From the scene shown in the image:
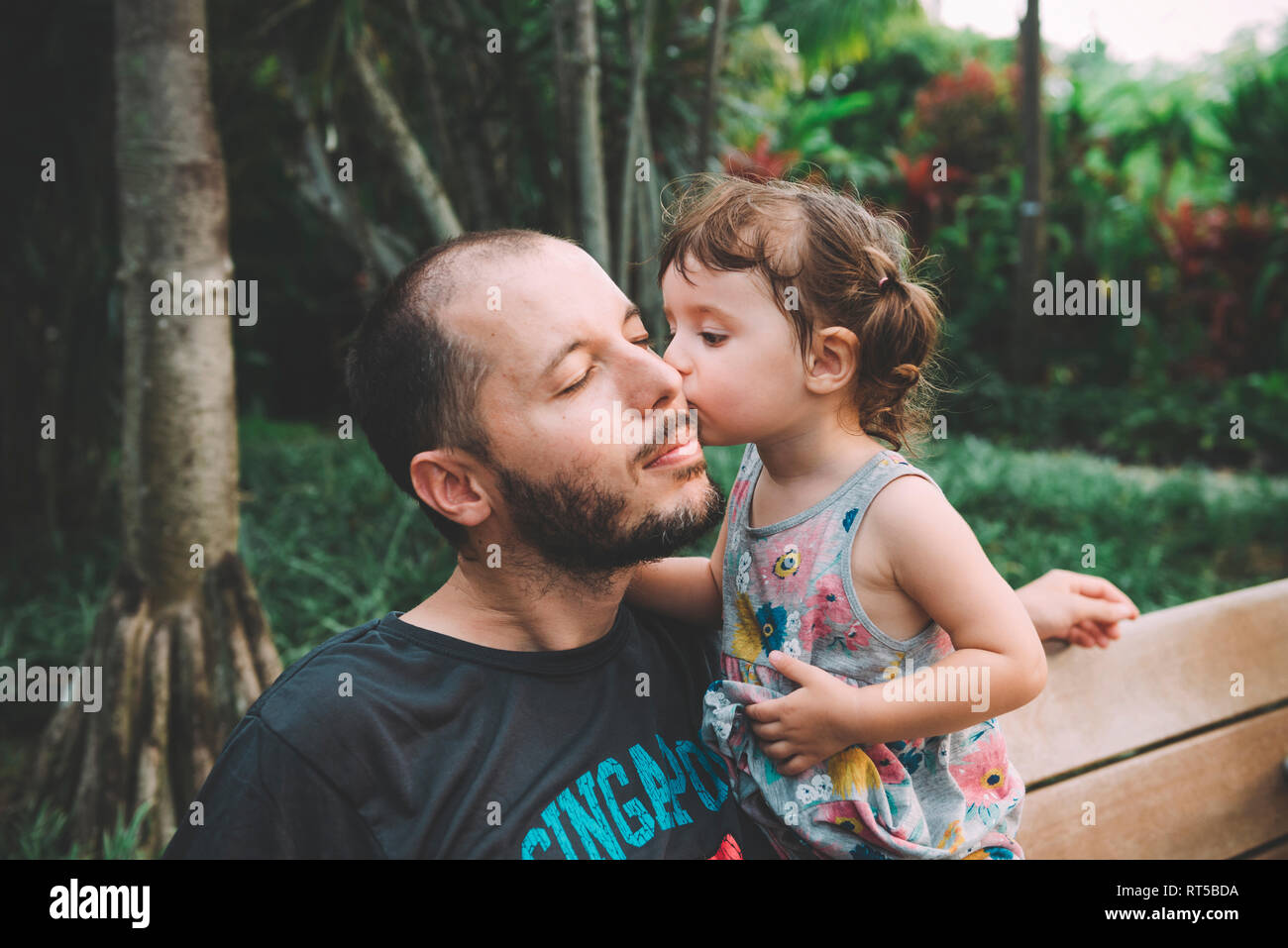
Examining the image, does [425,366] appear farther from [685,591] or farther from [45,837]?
[45,837]

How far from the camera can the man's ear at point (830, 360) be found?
1568 mm

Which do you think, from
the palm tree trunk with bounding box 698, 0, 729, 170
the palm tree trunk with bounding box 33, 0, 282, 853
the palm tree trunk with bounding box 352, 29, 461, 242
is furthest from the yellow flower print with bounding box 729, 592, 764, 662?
the palm tree trunk with bounding box 698, 0, 729, 170

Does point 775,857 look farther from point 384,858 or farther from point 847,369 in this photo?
point 847,369

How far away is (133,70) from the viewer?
9.05 ft

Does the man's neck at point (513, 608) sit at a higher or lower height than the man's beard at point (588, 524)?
lower

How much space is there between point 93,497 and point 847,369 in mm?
4964

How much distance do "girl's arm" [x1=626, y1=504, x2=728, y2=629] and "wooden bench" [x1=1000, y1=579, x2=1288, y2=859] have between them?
0.61 m

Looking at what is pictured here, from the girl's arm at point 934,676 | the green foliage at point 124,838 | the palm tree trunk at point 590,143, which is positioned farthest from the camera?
the palm tree trunk at point 590,143

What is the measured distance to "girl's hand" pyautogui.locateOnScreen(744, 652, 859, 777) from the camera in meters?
1.39

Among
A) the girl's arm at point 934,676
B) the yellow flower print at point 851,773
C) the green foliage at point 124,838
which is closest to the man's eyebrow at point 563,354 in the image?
the girl's arm at point 934,676

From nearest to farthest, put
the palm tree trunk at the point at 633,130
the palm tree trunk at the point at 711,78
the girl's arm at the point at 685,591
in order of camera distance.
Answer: the girl's arm at the point at 685,591 < the palm tree trunk at the point at 633,130 < the palm tree trunk at the point at 711,78

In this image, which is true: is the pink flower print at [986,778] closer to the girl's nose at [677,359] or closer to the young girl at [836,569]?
the young girl at [836,569]

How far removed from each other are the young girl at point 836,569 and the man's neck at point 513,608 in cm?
27

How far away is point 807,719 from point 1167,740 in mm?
1196
